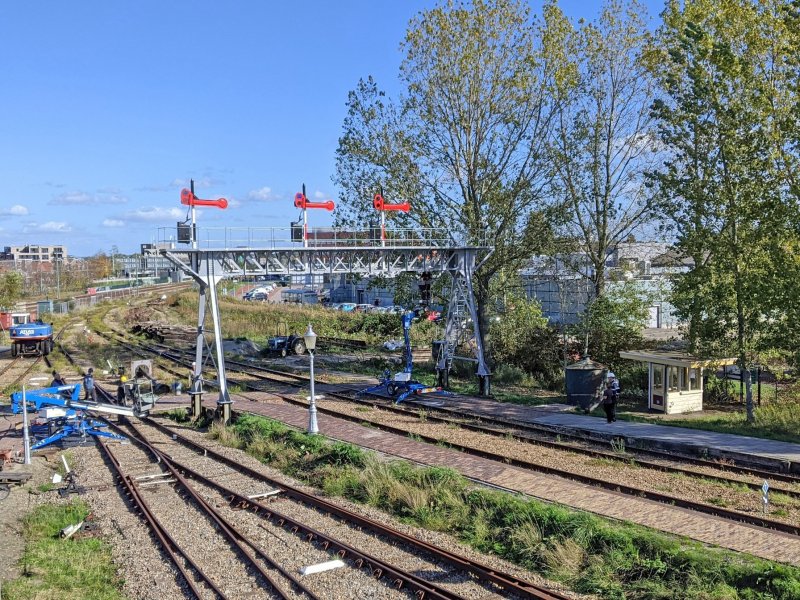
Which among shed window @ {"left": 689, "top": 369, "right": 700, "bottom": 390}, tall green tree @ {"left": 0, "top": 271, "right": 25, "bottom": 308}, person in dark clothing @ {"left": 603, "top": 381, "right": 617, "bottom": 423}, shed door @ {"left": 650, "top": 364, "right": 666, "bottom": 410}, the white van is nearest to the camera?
person in dark clothing @ {"left": 603, "top": 381, "right": 617, "bottom": 423}

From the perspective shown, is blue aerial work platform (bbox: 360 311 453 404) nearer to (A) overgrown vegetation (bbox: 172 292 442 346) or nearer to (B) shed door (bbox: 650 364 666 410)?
(B) shed door (bbox: 650 364 666 410)

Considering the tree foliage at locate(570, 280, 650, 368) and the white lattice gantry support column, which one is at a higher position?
the white lattice gantry support column

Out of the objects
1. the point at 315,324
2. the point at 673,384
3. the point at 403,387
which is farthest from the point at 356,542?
the point at 315,324

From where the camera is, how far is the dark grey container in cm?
2548

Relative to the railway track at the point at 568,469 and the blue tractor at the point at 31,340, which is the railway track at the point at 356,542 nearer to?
the railway track at the point at 568,469

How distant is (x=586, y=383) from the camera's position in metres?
25.6

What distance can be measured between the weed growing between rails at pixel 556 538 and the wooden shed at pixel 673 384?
12229 mm

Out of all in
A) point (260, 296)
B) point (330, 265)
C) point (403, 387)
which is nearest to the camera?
point (403, 387)

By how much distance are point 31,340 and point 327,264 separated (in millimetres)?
25742

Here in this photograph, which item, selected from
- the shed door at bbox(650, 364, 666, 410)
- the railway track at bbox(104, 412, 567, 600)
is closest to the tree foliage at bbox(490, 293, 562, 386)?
the shed door at bbox(650, 364, 666, 410)

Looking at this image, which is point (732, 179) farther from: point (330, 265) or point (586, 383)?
point (330, 265)

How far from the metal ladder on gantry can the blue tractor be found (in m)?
20.0

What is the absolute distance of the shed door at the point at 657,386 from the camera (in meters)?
25.7

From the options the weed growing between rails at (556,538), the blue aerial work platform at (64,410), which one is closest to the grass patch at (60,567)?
the weed growing between rails at (556,538)
